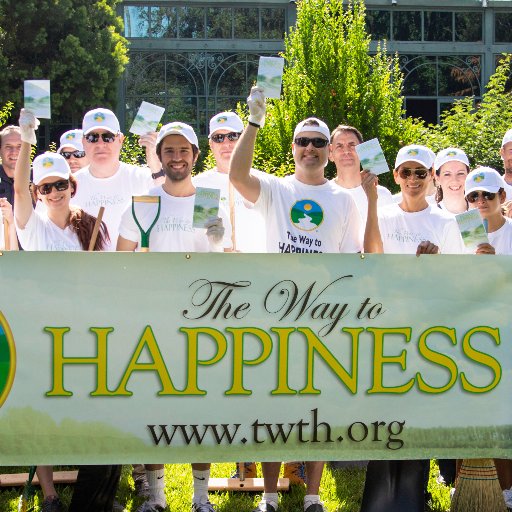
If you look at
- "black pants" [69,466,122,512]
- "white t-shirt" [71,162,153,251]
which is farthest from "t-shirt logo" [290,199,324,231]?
"black pants" [69,466,122,512]

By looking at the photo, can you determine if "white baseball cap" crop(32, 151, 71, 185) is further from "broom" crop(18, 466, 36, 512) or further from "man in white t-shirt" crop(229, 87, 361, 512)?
"broom" crop(18, 466, 36, 512)

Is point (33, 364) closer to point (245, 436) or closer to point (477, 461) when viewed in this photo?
point (245, 436)

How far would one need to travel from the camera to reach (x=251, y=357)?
14.1ft

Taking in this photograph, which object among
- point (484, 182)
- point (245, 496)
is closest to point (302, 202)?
point (484, 182)

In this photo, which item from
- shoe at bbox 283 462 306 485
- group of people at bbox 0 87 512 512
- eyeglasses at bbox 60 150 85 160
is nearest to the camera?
group of people at bbox 0 87 512 512

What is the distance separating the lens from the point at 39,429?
425 cm

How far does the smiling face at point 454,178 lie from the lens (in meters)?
6.04

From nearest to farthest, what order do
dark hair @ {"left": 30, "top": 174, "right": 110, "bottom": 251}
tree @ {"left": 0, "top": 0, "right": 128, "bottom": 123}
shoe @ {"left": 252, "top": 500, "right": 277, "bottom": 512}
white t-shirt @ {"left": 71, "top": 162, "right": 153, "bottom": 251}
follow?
dark hair @ {"left": 30, "top": 174, "right": 110, "bottom": 251} → shoe @ {"left": 252, "top": 500, "right": 277, "bottom": 512} → white t-shirt @ {"left": 71, "top": 162, "right": 153, "bottom": 251} → tree @ {"left": 0, "top": 0, "right": 128, "bottom": 123}

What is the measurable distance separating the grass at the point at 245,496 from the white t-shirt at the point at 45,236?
62.5 inches

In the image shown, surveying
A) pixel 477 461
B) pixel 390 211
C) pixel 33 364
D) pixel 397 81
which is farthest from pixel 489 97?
pixel 33 364

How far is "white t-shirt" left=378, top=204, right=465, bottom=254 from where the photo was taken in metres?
5.03

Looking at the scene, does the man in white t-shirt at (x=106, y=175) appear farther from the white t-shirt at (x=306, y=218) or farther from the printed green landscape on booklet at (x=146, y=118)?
the white t-shirt at (x=306, y=218)

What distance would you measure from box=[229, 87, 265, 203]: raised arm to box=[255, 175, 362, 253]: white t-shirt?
0.47 ft

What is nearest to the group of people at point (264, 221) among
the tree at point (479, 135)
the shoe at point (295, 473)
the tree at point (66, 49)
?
the shoe at point (295, 473)
